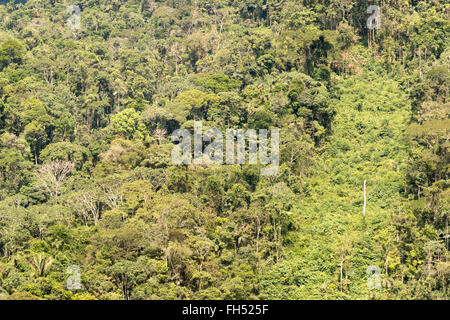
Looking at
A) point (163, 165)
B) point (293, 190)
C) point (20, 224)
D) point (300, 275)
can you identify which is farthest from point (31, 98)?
point (300, 275)

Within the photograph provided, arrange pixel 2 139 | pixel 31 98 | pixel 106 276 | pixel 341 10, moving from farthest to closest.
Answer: pixel 341 10, pixel 31 98, pixel 2 139, pixel 106 276

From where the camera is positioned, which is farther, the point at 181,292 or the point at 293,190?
the point at 293,190

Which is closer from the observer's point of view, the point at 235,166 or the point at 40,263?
the point at 40,263

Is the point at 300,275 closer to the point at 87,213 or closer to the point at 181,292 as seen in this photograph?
the point at 181,292

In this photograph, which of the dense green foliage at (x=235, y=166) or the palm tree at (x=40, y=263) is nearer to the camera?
the palm tree at (x=40, y=263)

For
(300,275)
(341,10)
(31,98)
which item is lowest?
(300,275)

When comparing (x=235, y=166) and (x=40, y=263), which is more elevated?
(x=235, y=166)

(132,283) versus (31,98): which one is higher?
(31,98)

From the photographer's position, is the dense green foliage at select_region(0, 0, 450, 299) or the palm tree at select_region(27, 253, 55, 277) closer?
the palm tree at select_region(27, 253, 55, 277)
